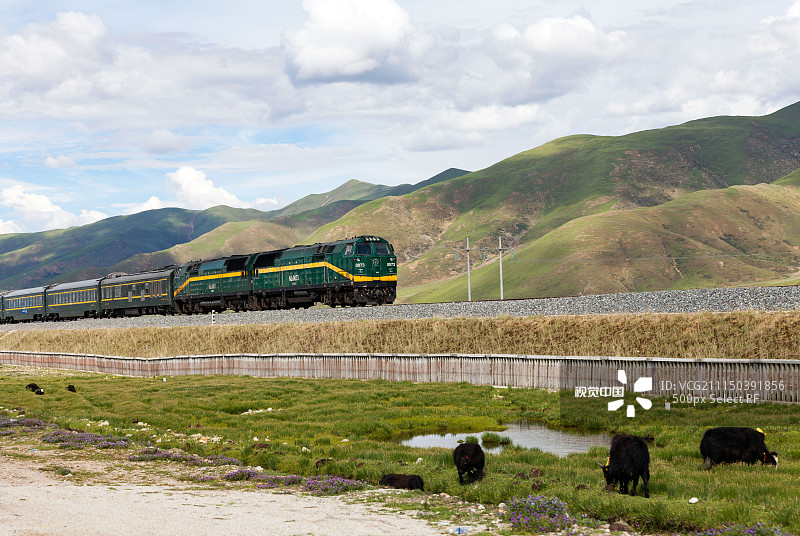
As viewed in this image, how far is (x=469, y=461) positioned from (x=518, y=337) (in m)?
21.4

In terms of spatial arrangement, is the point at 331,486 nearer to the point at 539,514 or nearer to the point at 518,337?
the point at 539,514

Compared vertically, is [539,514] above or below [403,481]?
above

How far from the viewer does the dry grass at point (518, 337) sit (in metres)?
27.4

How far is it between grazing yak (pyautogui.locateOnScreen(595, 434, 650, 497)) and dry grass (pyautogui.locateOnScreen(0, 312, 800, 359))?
16230 millimetres

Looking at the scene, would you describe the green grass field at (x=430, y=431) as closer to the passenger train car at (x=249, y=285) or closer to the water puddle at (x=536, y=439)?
the water puddle at (x=536, y=439)

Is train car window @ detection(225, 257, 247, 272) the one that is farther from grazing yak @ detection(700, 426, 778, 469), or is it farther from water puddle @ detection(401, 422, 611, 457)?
grazing yak @ detection(700, 426, 778, 469)

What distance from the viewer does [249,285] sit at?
205 ft

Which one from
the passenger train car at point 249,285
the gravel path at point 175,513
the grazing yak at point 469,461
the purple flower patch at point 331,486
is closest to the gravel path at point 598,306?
the passenger train car at point 249,285

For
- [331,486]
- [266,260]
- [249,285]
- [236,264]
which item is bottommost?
[331,486]

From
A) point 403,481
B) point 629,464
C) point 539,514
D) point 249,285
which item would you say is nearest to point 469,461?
point 403,481

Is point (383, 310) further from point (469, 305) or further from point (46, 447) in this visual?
point (46, 447)

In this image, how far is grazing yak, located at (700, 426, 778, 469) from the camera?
1433 centimetres

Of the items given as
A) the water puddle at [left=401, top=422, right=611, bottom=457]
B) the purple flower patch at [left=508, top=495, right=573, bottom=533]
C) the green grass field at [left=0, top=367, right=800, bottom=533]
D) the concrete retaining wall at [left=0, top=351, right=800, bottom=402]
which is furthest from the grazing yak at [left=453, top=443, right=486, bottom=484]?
the concrete retaining wall at [left=0, top=351, right=800, bottom=402]

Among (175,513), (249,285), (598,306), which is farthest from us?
(249,285)
